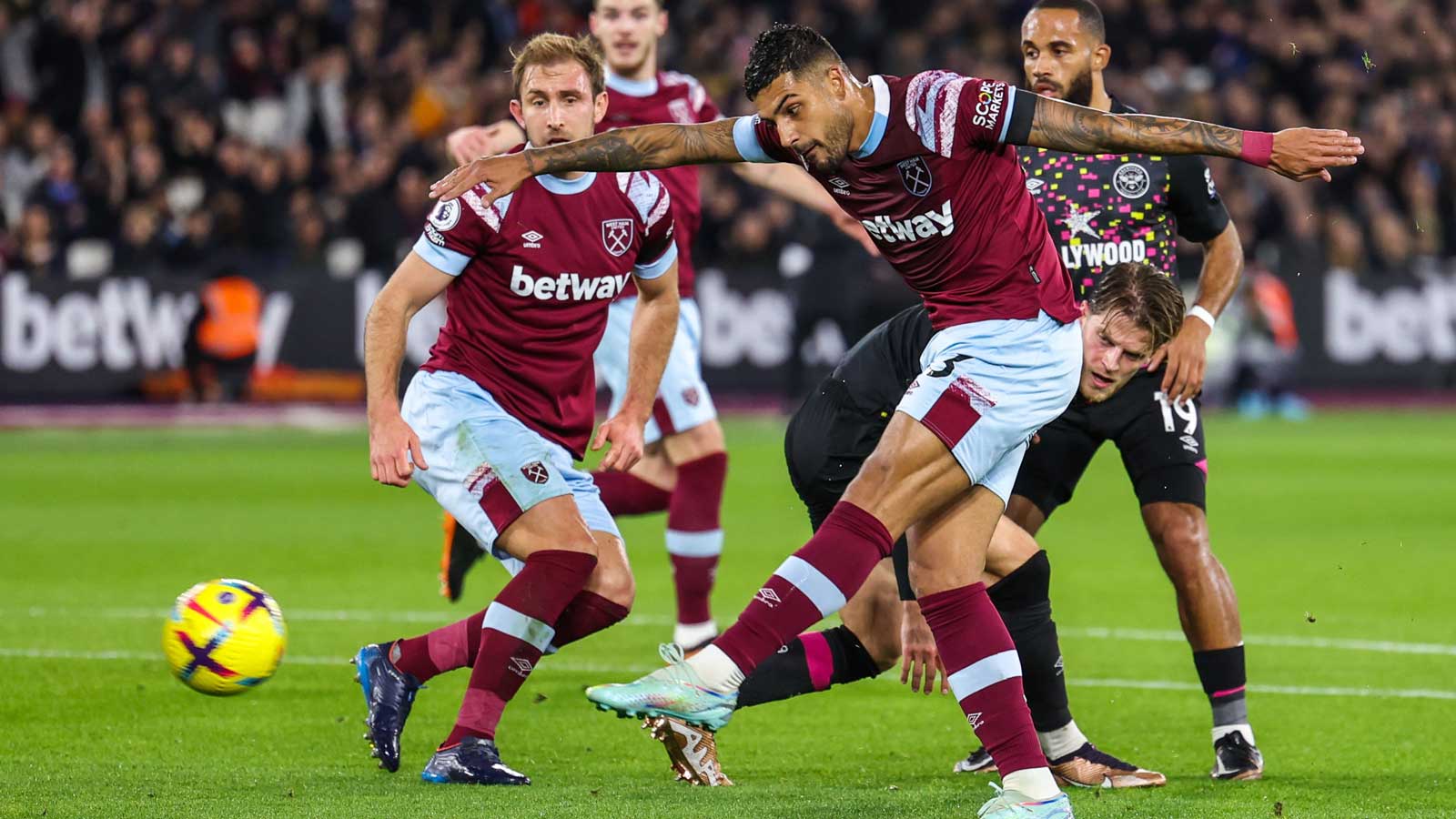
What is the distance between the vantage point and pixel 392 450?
5598 millimetres

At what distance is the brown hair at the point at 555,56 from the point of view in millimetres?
6164

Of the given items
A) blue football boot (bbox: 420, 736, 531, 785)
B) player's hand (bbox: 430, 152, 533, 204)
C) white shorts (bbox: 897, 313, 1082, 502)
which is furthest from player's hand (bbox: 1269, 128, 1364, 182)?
blue football boot (bbox: 420, 736, 531, 785)

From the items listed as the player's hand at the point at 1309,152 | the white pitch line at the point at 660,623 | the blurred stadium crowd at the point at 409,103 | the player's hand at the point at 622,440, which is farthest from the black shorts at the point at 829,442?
the blurred stadium crowd at the point at 409,103

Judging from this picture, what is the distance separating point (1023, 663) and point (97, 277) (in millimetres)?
16061

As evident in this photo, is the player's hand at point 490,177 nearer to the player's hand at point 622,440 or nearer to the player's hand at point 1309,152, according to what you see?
the player's hand at point 622,440

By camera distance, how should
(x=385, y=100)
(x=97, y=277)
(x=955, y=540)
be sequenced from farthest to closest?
(x=385, y=100), (x=97, y=277), (x=955, y=540)

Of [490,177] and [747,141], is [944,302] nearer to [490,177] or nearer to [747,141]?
[747,141]

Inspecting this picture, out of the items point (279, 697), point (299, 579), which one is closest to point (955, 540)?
point (279, 697)

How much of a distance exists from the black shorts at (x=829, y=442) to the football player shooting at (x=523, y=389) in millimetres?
494

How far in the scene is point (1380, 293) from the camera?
73.9ft

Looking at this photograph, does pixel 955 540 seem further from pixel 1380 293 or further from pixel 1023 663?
pixel 1380 293

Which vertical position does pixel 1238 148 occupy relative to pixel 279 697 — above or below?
above

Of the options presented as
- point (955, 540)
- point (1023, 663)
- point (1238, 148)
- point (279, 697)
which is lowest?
point (279, 697)

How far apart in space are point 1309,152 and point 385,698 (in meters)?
3.00
